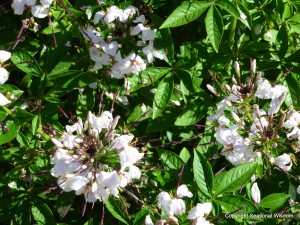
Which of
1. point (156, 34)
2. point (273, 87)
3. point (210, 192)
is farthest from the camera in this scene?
point (156, 34)

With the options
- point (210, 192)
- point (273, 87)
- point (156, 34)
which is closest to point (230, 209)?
point (210, 192)

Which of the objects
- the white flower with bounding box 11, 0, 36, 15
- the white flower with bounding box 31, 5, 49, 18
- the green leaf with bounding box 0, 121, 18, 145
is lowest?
the green leaf with bounding box 0, 121, 18, 145

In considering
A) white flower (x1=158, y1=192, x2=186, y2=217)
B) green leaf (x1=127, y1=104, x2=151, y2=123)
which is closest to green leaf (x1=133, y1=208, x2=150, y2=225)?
white flower (x1=158, y1=192, x2=186, y2=217)

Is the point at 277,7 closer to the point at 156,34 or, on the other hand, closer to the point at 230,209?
the point at 156,34

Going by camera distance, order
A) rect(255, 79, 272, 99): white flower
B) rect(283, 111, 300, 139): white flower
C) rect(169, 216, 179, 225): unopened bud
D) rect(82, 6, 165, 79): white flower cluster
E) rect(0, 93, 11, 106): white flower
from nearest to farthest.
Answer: rect(169, 216, 179, 225): unopened bud
rect(0, 93, 11, 106): white flower
rect(283, 111, 300, 139): white flower
rect(255, 79, 272, 99): white flower
rect(82, 6, 165, 79): white flower cluster

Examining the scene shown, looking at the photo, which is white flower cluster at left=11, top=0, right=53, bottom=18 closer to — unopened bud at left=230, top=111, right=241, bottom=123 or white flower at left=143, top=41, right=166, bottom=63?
white flower at left=143, top=41, right=166, bottom=63

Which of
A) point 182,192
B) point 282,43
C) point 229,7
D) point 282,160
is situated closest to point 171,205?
point 182,192

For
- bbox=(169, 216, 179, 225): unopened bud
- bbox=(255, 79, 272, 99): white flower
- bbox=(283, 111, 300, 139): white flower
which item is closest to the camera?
bbox=(169, 216, 179, 225): unopened bud
